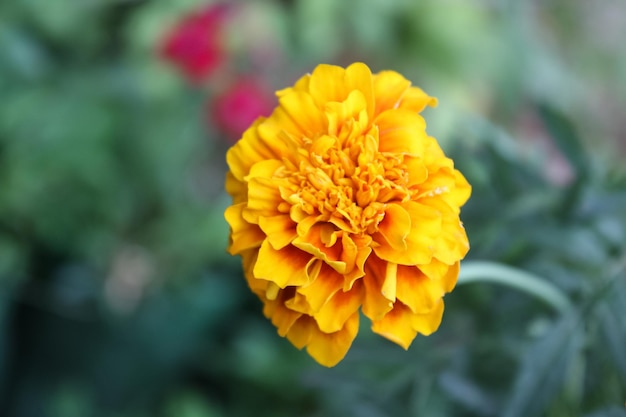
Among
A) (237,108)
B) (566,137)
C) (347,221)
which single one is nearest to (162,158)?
(237,108)

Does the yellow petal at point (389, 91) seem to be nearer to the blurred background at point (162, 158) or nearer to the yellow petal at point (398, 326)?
the yellow petal at point (398, 326)

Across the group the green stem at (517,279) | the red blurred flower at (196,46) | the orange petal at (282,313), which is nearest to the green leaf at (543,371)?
the green stem at (517,279)

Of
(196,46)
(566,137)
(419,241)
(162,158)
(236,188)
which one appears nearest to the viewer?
(419,241)

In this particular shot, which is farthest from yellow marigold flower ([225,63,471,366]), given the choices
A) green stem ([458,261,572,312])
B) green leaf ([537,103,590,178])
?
green leaf ([537,103,590,178])

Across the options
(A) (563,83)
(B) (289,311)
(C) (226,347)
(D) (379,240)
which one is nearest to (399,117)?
(D) (379,240)

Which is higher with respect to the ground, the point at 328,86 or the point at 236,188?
the point at 328,86

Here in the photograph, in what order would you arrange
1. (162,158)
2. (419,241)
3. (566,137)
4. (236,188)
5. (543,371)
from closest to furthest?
(419,241)
(236,188)
(543,371)
(566,137)
(162,158)

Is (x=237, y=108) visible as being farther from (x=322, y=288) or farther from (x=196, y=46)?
(x=322, y=288)
